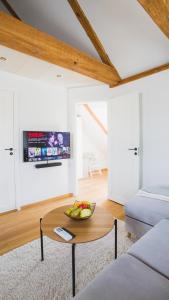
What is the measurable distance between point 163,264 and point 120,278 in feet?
1.03

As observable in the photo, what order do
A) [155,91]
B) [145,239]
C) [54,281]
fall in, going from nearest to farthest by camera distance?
[145,239]
[54,281]
[155,91]

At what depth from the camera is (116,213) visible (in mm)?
2949

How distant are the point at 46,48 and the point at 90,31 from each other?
3.21 feet

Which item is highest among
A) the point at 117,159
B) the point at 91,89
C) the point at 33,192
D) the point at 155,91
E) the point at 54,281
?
the point at 91,89

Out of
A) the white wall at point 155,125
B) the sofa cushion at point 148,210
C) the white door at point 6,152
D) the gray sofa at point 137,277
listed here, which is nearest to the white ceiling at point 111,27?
the white wall at point 155,125

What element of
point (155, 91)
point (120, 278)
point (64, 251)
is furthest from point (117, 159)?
point (120, 278)

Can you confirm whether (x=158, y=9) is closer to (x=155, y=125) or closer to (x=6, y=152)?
(x=155, y=125)

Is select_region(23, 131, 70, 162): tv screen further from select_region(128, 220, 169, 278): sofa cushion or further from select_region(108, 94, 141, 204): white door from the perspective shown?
select_region(128, 220, 169, 278): sofa cushion

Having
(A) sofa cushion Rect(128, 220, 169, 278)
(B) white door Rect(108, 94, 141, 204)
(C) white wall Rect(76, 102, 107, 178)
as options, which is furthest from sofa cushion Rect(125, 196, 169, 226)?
(C) white wall Rect(76, 102, 107, 178)

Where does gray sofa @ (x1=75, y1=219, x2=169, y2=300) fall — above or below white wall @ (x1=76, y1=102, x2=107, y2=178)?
below

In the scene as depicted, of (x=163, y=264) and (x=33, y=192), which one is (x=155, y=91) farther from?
(x=33, y=192)

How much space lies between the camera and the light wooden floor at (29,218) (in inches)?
85.6

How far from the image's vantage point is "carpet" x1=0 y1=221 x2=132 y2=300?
4.71ft

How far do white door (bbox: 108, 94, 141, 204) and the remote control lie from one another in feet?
6.17
